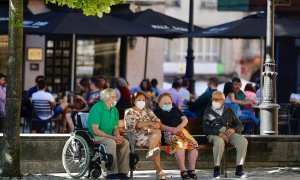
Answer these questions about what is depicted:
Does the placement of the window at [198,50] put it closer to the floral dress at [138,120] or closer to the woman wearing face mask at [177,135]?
the woman wearing face mask at [177,135]

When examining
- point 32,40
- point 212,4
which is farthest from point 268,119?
point 212,4

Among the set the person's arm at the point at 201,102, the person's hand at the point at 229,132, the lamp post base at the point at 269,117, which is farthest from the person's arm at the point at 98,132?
the lamp post base at the point at 269,117

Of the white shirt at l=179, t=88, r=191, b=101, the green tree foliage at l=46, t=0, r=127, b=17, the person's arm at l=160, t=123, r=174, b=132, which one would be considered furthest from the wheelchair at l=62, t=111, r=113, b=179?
the white shirt at l=179, t=88, r=191, b=101

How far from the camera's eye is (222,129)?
1566cm

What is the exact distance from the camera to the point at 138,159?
Answer: 1521cm

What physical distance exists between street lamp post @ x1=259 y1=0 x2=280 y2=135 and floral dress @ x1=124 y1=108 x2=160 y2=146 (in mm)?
2229

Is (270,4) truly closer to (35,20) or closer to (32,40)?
(35,20)

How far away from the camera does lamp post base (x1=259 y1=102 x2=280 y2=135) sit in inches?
655

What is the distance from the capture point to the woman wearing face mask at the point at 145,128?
49.5 ft

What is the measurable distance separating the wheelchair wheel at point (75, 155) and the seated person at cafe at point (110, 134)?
0.25 m

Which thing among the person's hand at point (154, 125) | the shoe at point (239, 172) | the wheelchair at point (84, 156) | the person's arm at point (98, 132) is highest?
the person's hand at point (154, 125)

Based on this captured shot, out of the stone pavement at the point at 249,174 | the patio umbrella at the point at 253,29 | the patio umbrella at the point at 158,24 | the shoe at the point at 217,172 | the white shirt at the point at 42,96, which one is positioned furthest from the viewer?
Result: the patio umbrella at the point at 158,24

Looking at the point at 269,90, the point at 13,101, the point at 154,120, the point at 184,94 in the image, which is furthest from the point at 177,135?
the point at 184,94

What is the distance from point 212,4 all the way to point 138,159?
4541 cm
